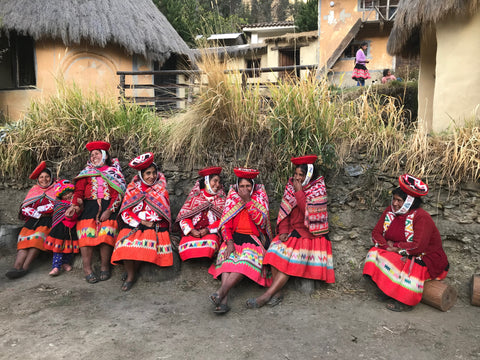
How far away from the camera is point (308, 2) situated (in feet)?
61.3

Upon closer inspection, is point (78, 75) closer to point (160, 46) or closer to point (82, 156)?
point (160, 46)

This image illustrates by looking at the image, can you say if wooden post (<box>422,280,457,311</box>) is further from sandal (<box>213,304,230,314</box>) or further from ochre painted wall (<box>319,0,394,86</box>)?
ochre painted wall (<box>319,0,394,86</box>)

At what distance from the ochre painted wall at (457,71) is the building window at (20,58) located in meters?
9.28

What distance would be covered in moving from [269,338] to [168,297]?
1128 millimetres

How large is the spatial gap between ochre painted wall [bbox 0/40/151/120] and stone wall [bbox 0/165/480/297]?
6.95m

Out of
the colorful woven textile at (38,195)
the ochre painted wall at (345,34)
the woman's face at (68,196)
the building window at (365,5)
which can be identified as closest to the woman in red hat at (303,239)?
the woman's face at (68,196)

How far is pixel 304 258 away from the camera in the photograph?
350cm

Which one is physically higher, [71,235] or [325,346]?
[71,235]

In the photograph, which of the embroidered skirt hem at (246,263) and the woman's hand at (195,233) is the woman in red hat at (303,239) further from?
the woman's hand at (195,233)

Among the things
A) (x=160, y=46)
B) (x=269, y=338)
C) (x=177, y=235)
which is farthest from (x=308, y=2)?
(x=269, y=338)

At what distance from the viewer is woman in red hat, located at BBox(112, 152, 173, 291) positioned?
12.2 ft

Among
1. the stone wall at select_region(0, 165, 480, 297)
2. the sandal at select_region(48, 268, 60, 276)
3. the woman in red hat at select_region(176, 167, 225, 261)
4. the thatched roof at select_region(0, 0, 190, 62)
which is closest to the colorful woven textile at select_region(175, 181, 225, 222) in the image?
the woman in red hat at select_region(176, 167, 225, 261)

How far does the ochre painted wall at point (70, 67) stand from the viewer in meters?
9.55

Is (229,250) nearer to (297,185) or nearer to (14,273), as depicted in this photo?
(297,185)
